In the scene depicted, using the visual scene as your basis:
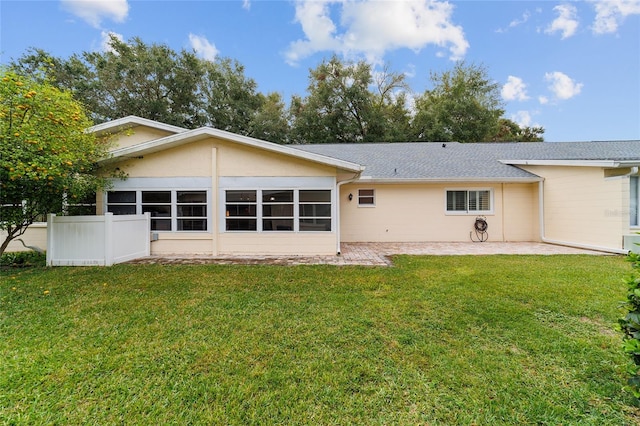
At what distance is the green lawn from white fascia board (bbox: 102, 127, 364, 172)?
3.69 meters

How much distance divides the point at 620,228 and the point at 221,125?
24587mm

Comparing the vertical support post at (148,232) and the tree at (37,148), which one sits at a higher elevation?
the tree at (37,148)

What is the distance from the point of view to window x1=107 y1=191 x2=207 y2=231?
8414 millimetres

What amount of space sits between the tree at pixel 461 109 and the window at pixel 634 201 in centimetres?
1586

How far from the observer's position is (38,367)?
2.68 m

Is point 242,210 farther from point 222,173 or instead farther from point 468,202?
point 468,202

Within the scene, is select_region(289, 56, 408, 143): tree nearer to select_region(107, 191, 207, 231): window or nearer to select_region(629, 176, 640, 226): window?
select_region(629, 176, 640, 226): window

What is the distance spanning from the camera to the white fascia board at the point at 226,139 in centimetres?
777

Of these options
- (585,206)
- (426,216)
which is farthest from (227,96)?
(585,206)

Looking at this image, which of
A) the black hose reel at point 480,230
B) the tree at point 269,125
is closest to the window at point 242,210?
the black hose reel at point 480,230

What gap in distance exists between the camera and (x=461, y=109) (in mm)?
23641

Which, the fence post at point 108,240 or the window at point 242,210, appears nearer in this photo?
the fence post at point 108,240

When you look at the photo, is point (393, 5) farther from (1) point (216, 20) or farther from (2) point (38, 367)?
(2) point (38, 367)

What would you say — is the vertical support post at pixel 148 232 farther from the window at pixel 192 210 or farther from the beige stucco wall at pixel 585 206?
the beige stucco wall at pixel 585 206
